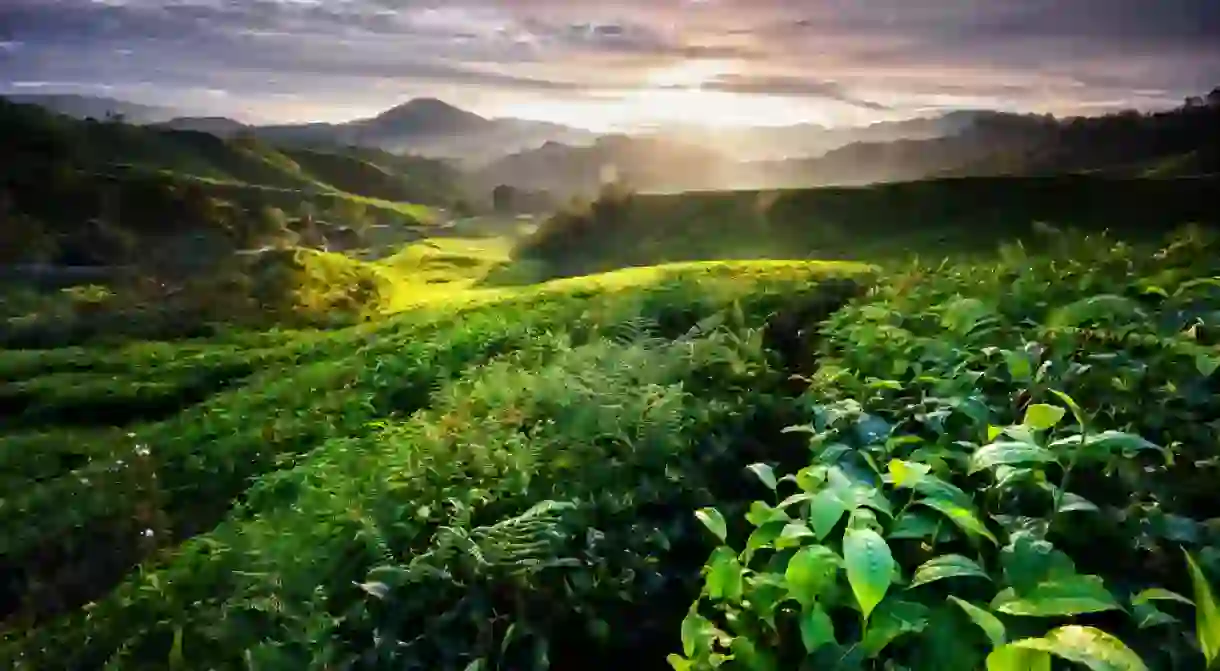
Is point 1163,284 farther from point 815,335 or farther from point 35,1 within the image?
point 35,1

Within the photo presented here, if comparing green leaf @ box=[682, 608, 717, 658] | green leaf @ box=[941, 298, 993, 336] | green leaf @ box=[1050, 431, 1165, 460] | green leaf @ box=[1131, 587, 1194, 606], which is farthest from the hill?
green leaf @ box=[1131, 587, 1194, 606]

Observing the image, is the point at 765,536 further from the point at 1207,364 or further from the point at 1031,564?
the point at 1207,364

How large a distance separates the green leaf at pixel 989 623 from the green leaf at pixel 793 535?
0.96 ft

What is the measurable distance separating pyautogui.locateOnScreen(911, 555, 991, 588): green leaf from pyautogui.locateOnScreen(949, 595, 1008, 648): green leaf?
7 centimetres

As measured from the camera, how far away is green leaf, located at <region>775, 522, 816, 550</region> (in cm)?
154

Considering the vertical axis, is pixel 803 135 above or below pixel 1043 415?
above

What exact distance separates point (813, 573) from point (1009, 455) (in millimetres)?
425

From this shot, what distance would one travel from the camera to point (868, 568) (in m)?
1.35

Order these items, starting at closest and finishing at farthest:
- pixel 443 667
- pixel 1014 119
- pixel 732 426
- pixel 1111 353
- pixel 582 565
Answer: pixel 443 667 < pixel 582 565 < pixel 1111 353 < pixel 732 426 < pixel 1014 119

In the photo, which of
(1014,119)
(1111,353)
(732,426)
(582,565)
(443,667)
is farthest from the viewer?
(1014,119)

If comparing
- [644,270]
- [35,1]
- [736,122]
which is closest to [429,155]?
[644,270]

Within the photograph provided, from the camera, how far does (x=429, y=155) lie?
247cm

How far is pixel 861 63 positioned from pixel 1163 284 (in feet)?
3.21

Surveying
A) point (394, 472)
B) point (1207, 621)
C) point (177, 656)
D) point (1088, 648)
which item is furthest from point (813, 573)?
point (177, 656)
